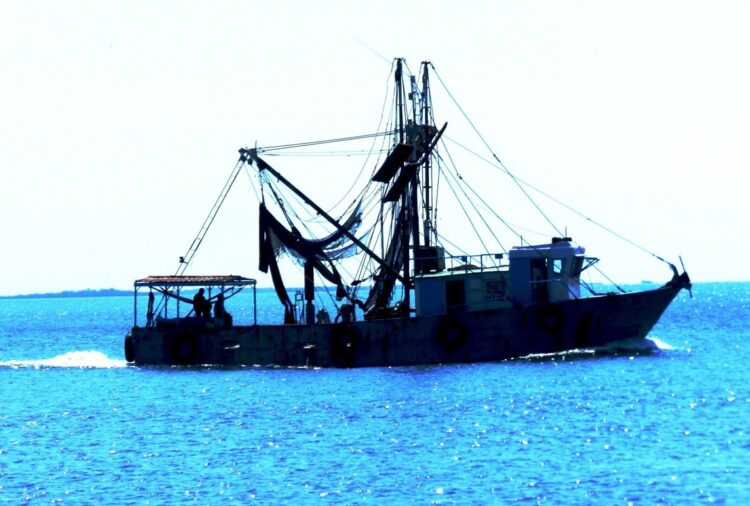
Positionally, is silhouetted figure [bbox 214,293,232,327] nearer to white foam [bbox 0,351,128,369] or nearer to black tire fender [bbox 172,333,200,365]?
black tire fender [bbox 172,333,200,365]

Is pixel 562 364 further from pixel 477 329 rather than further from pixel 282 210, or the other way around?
pixel 282 210

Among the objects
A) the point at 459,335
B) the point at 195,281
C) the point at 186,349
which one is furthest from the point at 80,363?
the point at 459,335

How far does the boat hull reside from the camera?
52.9 meters

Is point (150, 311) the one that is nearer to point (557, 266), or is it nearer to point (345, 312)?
point (345, 312)

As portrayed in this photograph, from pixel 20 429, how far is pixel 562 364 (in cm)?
2226

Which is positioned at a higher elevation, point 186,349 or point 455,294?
point 455,294

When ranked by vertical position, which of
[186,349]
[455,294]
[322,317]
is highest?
[455,294]

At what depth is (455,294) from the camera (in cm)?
5409

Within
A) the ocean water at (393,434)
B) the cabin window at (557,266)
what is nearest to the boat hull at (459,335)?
the ocean water at (393,434)

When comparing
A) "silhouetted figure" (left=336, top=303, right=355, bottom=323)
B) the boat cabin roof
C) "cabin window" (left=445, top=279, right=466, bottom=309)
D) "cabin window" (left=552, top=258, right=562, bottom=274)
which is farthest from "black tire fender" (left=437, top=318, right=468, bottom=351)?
the boat cabin roof

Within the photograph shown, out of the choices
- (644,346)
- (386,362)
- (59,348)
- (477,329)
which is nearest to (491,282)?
(477,329)

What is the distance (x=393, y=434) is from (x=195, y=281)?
23.0m

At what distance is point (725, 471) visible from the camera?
30.3m

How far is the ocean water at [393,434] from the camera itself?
2984 centimetres
